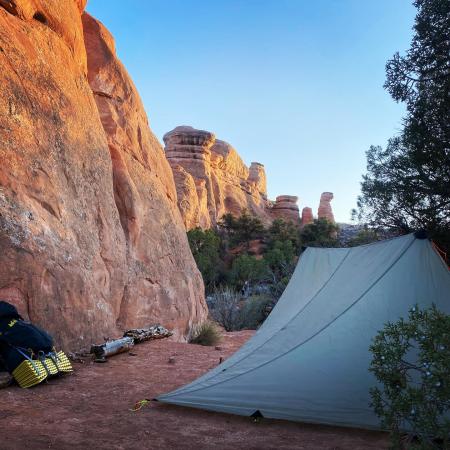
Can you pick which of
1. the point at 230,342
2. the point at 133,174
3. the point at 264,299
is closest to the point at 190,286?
the point at 230,342

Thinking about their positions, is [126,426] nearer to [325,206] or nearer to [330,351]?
[330,351]

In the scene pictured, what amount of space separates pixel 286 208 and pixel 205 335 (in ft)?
150

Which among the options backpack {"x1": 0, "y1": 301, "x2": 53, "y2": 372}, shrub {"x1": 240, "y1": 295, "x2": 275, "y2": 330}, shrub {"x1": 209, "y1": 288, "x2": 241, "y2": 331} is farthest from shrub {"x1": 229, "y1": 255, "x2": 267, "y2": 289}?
backpack {"x1": 0, "y1": 301, "x2": 53, "y2": 372}

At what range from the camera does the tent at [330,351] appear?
4492 millimetres

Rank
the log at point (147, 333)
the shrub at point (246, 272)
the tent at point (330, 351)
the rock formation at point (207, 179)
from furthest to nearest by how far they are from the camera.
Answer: the rock formation at point (207, 179) → the shrub at point (246, 272) → the log at point (147, 333) → the tent at point (330, 351)

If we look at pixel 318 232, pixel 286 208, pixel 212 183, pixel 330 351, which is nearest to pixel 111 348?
pixel 330 351

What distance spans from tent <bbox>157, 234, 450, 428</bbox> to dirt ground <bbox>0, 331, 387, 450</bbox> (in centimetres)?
16

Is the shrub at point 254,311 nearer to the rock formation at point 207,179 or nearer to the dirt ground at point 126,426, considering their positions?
the dirt ground at point 126,426

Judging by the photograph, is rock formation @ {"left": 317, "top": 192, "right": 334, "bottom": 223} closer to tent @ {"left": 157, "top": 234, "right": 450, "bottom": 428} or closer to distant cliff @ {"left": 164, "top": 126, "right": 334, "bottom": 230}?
distant cliff @ {"left": 164, "top": 126, "right": 334, "bottom": 230}

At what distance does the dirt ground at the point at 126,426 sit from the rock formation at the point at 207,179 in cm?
3073

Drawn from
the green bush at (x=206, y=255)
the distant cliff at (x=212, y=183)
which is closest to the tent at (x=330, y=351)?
the green bush at (x=206, y=255)

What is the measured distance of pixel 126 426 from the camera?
4375mm

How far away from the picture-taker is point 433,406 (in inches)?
110

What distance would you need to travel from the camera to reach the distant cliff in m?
38.4
